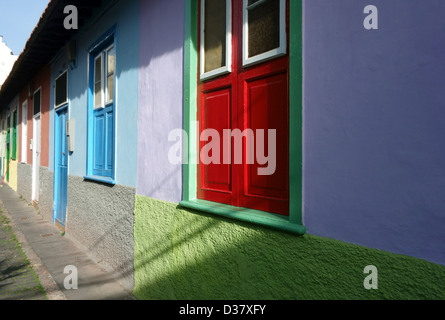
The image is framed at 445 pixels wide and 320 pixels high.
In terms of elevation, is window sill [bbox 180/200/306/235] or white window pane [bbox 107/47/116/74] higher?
white window pane [bbox 107/47/116/74]

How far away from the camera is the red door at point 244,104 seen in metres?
2.29

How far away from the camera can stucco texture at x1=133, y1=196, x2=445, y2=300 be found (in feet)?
5.06

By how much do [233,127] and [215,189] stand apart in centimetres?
60

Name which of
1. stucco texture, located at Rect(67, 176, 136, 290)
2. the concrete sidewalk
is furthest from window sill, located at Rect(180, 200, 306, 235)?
the concrete sidewalk

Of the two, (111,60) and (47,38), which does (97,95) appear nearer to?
(111,60)

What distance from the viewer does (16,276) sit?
14.5 feet

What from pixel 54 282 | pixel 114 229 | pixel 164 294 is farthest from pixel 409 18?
pixel 54 282

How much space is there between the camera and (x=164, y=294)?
10.9 feet

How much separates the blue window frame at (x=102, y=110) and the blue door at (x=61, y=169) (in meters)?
1.86

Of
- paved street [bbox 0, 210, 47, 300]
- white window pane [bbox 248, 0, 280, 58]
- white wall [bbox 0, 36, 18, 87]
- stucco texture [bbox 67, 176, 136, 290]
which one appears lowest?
paved street [bbox 0, 210, 47, 300]

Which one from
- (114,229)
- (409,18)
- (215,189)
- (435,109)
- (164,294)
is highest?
(409,18)

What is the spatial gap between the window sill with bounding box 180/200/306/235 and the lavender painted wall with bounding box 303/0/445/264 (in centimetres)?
11

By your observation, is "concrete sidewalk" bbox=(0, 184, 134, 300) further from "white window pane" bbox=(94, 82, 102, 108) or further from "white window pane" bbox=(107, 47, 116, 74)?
"white window pane" bbox=(107, 47, 116, 74)
